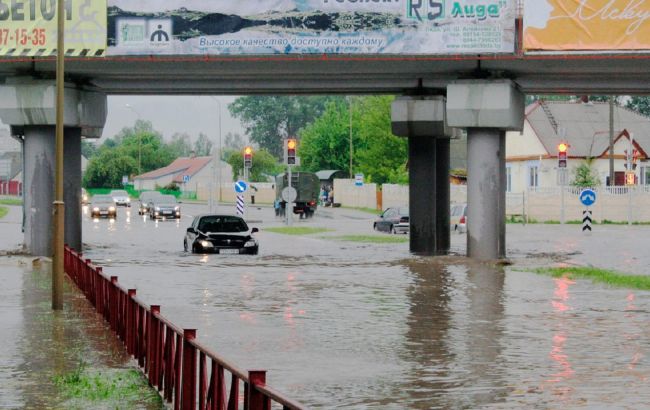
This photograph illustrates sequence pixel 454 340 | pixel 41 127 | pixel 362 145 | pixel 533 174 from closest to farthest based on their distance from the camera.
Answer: pixel 454 340
pixel 41 127
pixel 533 174
pixel 362 145

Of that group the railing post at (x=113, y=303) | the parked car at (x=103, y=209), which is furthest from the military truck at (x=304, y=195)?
the railing post at (x=113, y=303)

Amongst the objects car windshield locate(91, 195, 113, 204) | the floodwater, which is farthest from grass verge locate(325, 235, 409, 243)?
car windshield locate(91, 195, 113, 204)

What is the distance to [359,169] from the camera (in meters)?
109

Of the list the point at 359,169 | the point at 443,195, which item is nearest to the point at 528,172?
the point at 359,169

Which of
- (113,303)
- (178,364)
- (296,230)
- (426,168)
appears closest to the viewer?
(178,364)

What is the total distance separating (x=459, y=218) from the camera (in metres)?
56.2

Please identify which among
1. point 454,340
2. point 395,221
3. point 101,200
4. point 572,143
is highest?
point 572,143

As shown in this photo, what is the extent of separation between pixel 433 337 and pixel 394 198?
74.6 m

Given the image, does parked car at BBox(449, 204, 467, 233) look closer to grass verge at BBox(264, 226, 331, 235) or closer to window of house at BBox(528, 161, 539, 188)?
grass verge at BBox(264, 226, 331, 235)

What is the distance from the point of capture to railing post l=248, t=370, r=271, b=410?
7.19 meters

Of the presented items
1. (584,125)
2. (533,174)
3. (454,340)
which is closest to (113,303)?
(454,340)

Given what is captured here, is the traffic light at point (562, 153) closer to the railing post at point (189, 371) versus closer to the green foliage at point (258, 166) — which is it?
the railing post at point (189, 371)

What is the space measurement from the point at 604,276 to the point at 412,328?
1208 centimetres

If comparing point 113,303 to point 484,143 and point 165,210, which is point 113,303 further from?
point 165,210
